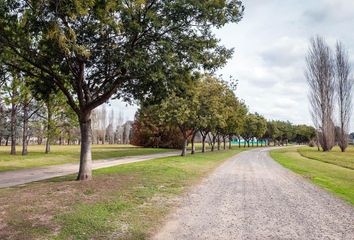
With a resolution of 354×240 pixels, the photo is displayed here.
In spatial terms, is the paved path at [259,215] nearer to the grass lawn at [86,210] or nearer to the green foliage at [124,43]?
the grass lawn at [86,210]

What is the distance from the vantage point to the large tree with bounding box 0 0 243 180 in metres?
11.5

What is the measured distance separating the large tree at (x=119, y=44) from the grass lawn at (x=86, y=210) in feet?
9.46

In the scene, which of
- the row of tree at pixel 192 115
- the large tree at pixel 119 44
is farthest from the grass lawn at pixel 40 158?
the large tree at pixel 119 44

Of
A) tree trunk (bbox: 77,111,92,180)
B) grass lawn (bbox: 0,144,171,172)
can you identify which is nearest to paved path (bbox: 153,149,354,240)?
tree trunk (bbox: 77,111,92,180)

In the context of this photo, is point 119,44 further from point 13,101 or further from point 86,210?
point 13,101

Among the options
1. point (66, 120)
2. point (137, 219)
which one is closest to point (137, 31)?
point (137, 219)

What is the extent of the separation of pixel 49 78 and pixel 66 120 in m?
23.8

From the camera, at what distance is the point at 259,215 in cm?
867

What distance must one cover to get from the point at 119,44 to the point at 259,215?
8032mm

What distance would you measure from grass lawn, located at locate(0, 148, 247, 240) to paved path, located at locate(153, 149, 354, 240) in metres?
0.71

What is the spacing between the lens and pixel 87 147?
14.1 metres

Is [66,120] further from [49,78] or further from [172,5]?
[172,5]

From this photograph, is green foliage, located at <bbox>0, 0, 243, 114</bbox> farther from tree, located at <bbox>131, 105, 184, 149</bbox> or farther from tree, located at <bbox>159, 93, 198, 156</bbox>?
tree, located at <bbox>131, 105, 184, 149</bbox>

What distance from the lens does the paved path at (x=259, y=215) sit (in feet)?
22.8
